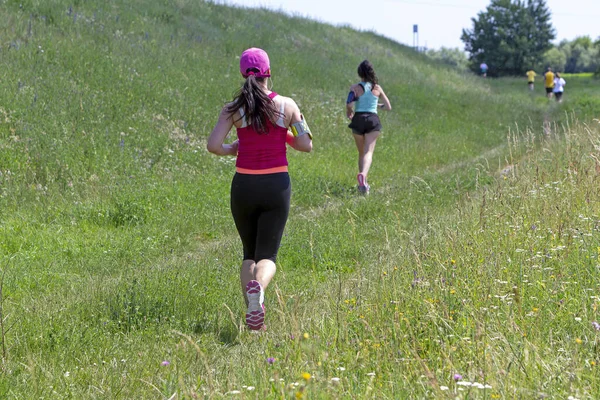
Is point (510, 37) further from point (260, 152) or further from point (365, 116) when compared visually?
point (260, 152)

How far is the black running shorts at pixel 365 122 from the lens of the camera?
11750mm

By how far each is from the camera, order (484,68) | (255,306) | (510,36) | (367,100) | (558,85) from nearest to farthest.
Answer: (255,306) < (367,100) < (558,85) < (484,68) < (510,36)

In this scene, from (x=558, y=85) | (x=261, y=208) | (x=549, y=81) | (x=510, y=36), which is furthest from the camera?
(x=510, y=36)

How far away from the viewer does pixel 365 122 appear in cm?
1175

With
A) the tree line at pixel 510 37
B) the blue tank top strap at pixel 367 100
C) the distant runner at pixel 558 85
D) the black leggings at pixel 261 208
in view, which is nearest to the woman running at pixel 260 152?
the black leggings at pixel 261 208

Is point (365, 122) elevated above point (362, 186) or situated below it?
above

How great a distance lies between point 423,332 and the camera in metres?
4.47

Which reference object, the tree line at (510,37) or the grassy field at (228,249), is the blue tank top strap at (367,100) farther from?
the tree line at (510,37)

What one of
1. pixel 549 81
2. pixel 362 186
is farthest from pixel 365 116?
pixel 549 81

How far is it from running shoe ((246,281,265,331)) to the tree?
230 ft

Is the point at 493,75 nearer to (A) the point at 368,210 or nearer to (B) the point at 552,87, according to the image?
(B) the point at 552,87

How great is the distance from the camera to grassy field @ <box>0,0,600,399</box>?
3.88 meters

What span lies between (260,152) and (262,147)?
39mm

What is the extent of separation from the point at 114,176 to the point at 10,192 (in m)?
1.86
